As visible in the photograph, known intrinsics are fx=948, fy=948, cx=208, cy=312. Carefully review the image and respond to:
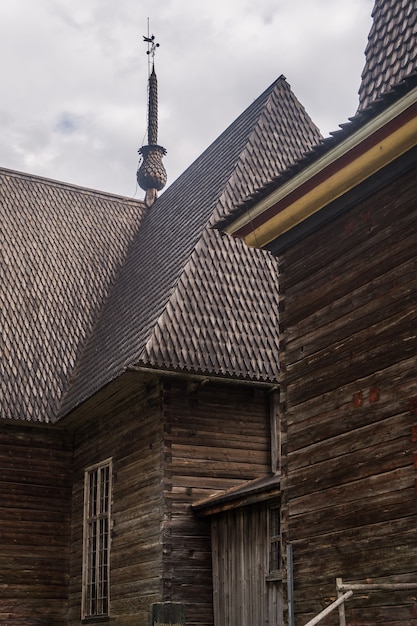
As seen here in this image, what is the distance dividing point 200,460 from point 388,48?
7.39 meters

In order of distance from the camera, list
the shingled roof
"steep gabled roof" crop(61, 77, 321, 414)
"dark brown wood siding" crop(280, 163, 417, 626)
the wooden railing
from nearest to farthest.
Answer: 1. the wooden railing
2. "dark brown wood siding" crop(280, 163, 417, 626)
3. "steep gabled roof" crop(61, 77, 321, 414)
4. the shingled roof

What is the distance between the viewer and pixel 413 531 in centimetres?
780

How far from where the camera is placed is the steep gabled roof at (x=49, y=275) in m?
17.2

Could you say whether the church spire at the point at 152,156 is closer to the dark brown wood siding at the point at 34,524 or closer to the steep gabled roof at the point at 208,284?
the steep gabled roof at the point at 208,284

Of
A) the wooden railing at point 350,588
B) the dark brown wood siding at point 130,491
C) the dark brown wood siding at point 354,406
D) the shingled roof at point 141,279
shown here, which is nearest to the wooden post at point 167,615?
the wooden railing at point 350,588

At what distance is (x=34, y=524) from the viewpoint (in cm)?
1716

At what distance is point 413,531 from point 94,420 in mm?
9947

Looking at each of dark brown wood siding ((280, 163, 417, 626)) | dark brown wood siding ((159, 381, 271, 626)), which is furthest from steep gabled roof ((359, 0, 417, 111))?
dark brown wood siding ((159, 381, 271, 626))

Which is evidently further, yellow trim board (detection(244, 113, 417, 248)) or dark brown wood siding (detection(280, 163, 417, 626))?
yellow trim board (detection(244, 113, 417, 248))

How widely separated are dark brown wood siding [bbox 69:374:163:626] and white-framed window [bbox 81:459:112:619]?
233 mm

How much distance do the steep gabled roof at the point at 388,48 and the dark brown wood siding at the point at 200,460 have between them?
6.50 metres

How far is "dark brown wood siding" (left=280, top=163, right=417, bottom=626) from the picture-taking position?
26.6 ft

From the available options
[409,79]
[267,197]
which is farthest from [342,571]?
[409,79]

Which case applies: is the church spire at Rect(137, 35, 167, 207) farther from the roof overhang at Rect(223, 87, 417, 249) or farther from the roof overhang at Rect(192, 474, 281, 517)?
the roof overhang at Rect(223, 87, 417, 249)
